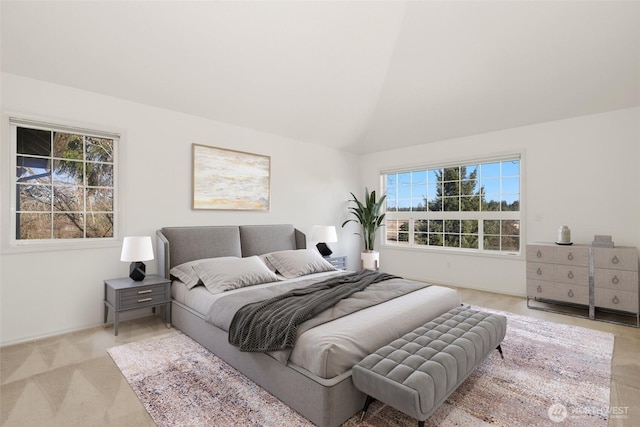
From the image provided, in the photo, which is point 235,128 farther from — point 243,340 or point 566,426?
point 566,426

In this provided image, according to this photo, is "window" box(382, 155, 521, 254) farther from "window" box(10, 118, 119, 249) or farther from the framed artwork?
"window" box(10, 118, 119, 249)

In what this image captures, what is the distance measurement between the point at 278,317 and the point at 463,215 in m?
4.12

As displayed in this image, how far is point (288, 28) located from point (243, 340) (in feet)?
9.80

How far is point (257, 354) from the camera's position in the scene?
2.18 m

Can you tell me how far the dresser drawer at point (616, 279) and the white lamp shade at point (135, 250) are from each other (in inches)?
195

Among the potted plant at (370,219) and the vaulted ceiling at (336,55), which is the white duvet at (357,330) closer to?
the vaulted ceiling at (336,55)

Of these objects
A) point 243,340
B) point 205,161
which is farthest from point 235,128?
point 243,340

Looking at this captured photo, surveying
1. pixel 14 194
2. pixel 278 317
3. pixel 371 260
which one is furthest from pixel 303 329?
pixel 371 260

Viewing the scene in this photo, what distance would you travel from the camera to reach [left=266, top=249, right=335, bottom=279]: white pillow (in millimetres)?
3795

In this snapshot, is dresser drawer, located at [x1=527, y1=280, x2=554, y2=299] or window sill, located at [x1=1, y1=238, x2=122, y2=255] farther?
dresser drawer, located at [x1=527, y1=280, x2=554, y2=299]

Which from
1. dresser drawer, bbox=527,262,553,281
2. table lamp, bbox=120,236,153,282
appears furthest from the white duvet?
dresser drawer, bbox=527,262,553,281

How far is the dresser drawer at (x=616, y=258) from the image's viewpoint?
3.46m

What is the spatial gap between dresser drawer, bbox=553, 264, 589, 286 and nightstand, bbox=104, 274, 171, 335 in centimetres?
454

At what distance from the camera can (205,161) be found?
4.15 meters
